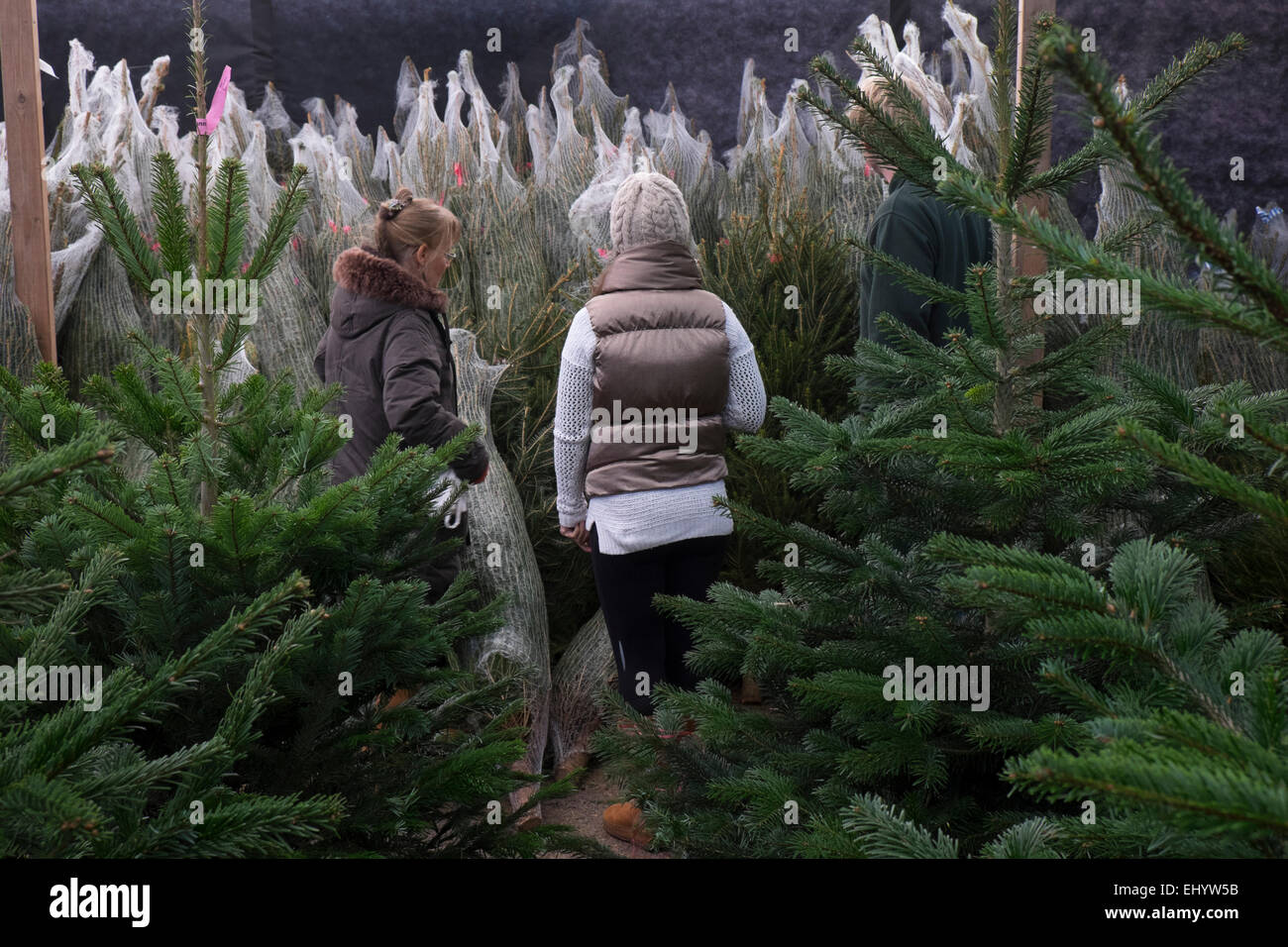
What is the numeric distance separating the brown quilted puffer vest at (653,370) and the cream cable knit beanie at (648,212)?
0.03 metres

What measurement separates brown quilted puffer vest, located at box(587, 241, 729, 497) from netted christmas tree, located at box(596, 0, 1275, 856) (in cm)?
110

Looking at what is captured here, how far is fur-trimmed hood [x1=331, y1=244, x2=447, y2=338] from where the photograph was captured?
3.06 m

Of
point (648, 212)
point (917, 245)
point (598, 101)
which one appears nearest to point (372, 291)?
point (648, 212)

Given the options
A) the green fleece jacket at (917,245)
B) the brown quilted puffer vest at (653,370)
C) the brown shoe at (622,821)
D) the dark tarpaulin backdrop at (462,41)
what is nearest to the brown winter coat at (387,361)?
the brown quilted puffer vest at (653,370)

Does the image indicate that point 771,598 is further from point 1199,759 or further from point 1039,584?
point 1199,759

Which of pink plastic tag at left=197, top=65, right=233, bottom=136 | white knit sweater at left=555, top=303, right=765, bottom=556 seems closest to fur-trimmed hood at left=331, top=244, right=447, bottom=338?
white knit sweater at left=555, top=303, right=765, bottom=556

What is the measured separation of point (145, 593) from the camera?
1.40 metres

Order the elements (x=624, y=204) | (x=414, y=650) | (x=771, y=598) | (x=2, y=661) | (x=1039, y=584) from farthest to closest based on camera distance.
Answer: (x=624, y=204), (x=771, y=598), (x=414, y=650), (x=2, y=661), (x=1039, y=584)

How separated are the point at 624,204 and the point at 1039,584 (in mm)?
2180

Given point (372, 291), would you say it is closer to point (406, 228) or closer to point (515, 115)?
point (406, 228)

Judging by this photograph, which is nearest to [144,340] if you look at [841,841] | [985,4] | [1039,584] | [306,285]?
[841,841]

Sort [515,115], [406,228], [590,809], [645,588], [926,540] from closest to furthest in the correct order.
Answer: [926,540] < [645,588] < [406,228] < [590,809] < [515,115]

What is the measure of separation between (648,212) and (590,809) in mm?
1845

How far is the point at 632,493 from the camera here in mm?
2912
